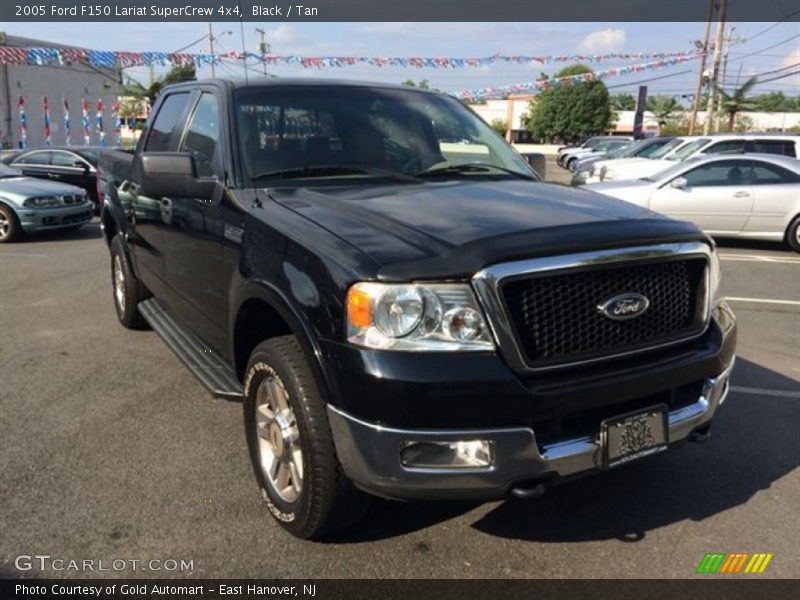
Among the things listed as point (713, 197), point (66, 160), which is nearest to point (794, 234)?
point (713, 197)

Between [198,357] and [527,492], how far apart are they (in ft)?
7.30

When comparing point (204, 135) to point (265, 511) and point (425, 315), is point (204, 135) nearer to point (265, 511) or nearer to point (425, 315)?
point (265, 511)

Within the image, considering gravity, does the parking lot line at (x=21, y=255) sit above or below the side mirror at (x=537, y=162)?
below

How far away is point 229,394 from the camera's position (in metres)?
3.43

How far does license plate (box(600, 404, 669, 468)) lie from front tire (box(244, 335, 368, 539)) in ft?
3.14

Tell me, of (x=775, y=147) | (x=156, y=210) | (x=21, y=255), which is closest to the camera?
(x=156, y=210)

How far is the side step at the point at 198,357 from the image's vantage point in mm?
3506

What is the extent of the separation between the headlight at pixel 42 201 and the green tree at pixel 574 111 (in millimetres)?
67503

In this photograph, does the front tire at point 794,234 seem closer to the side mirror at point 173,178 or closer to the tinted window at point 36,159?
the side mirror at point 173,178

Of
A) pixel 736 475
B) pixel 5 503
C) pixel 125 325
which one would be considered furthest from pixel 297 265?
pixel 125 325

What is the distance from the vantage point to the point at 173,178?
3512mm

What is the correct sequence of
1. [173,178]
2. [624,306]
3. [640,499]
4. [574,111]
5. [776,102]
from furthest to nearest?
[776,102], [574,111], [173,178], [640,499], [624,306]

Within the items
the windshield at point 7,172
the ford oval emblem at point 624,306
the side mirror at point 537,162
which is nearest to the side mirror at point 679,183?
the side mirror at point 537,162

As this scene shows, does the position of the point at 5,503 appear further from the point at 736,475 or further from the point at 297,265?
the point at 736,475
